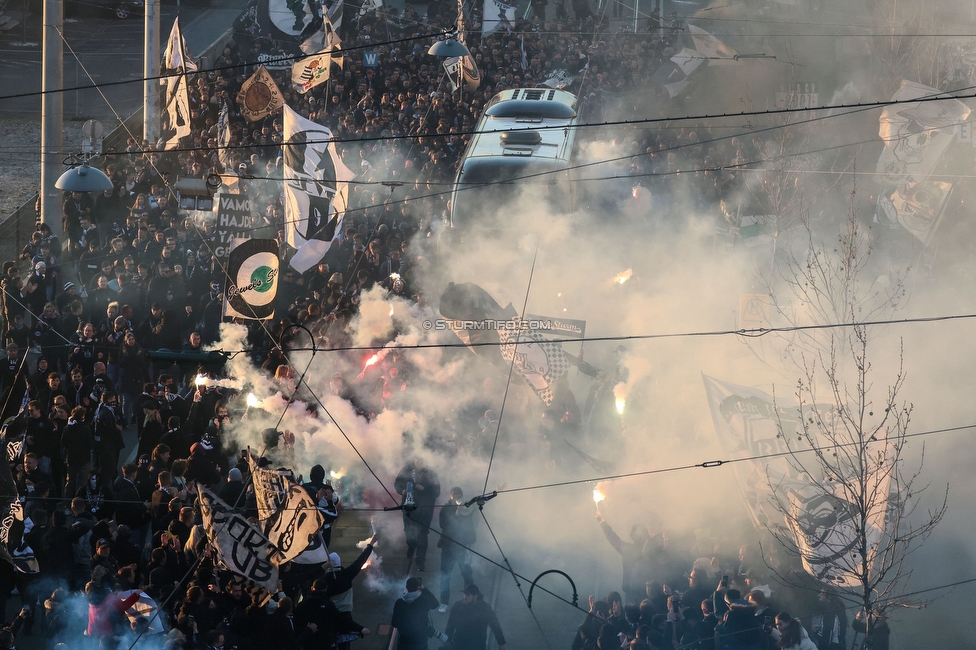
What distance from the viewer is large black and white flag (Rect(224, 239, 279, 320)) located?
1102 centimetres

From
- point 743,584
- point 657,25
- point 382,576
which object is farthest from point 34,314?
point 657,25

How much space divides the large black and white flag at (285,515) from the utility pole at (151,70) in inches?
393

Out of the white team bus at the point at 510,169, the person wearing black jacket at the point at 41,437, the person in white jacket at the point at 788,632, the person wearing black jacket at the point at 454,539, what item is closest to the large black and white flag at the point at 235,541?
the person wearing black jacket at the point at 454,539

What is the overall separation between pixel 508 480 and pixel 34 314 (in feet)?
19.9

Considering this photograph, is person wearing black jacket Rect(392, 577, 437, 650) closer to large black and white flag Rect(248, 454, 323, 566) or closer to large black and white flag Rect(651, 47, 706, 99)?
large black and white flag Rect(248, 454, 323, 566)

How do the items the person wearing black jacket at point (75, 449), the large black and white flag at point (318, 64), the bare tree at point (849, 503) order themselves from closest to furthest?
the bare tree at point (849, 503) → the person wearing black jacket at point (75, 449) → the large black and white flag at point (318, 64)

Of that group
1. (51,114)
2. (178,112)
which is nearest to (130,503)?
(51,114)

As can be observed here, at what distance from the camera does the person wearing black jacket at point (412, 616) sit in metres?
8.26

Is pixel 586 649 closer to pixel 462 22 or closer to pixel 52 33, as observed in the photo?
pixel 52 33

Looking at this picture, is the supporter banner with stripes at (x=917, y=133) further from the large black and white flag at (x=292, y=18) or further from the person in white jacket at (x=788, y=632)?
the large black and white flag at (x=292, y=18)

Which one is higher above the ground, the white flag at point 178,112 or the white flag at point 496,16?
the white flag at point 496,16

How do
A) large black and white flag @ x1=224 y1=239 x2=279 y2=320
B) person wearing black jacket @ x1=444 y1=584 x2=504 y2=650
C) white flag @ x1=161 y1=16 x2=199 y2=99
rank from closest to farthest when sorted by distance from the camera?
person wearing black jacket @ x1=444 y1=584 x2=504 y2=650 → large black and white flag @ x1=224 y1=239 x2=279 y2=320 → white flag @ x1=161 y1=16 x2=199 y2=99

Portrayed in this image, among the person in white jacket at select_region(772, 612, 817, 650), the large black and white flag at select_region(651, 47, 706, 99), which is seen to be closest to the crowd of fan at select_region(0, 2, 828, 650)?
the large black and white flag at select_region(651, 47, 706, 99)

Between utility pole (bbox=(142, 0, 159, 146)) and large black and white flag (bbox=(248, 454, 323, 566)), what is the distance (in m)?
9.97
